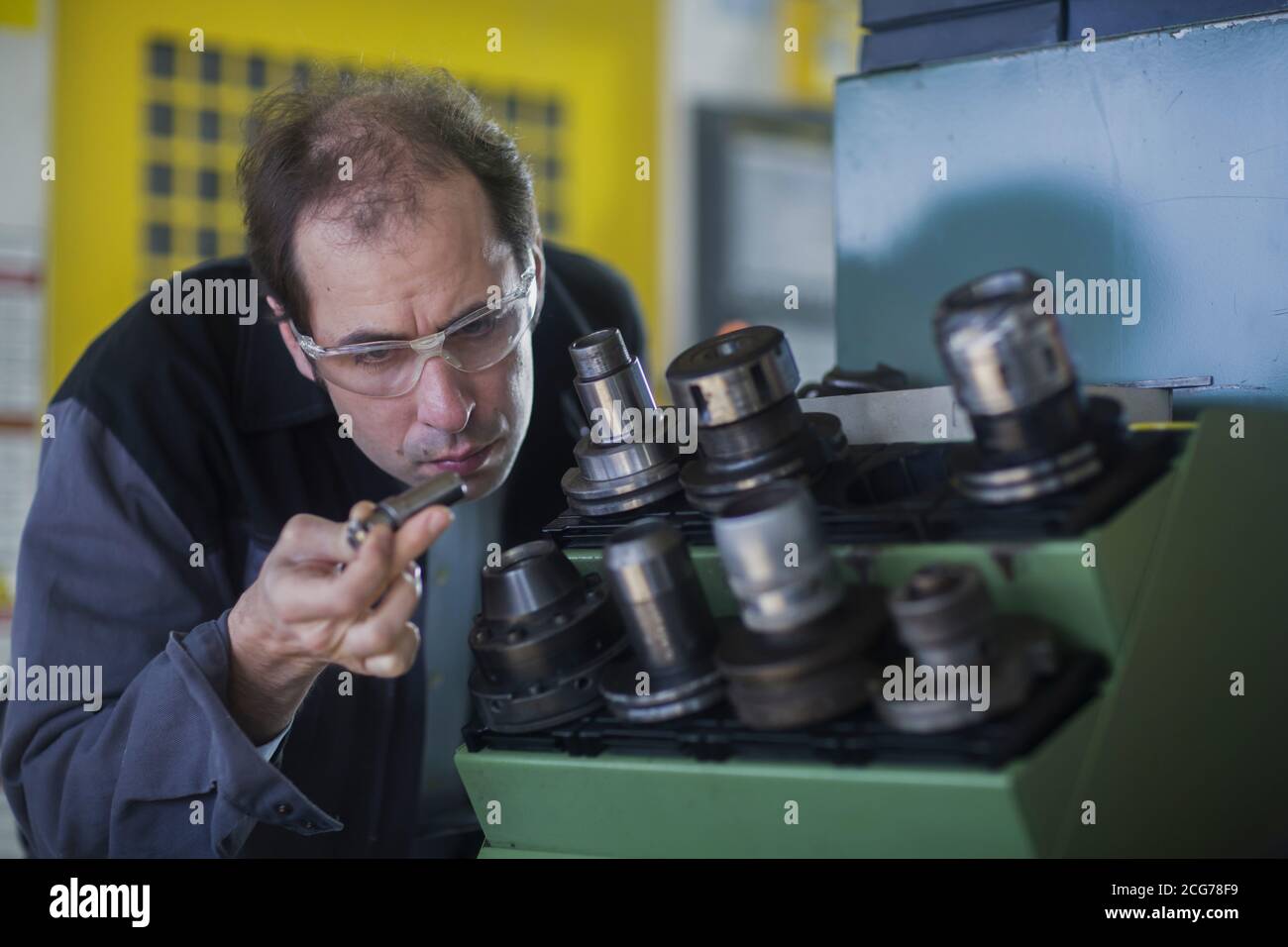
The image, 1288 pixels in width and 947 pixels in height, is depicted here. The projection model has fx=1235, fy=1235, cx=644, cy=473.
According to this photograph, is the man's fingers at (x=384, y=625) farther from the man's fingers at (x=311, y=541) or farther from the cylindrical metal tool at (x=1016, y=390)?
the cylindrical metal tool at (x=1016, y=390)

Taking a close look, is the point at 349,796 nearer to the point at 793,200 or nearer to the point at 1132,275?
the point at 1132,275

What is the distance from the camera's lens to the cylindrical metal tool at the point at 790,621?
66 centimetres

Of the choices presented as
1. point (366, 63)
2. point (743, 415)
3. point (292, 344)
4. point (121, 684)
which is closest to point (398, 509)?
point (743, 415)

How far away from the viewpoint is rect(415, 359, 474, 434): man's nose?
1.16m

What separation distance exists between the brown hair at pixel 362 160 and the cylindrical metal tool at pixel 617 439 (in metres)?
0.35

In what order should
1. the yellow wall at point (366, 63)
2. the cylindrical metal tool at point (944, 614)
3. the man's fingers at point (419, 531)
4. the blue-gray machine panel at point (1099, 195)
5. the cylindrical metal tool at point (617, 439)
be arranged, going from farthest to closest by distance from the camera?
the yellow wall at point (366, 63) → the blue-gray machine panel at point (1099, 195) → the cylindrical metal tool at point (617, 439) → the man's fingers at point (419, 531) → the cylindrical metal tool at point (944, 614)

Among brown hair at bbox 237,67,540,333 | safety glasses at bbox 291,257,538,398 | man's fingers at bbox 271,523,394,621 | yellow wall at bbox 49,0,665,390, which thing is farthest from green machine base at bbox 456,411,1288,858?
yellow wall at bbox 49,0,665,390

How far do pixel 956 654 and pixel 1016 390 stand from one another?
0.52 ft

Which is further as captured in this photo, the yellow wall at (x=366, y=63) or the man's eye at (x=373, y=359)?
the yellow wall at (x=366, y=63)

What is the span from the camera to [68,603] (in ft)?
3.84

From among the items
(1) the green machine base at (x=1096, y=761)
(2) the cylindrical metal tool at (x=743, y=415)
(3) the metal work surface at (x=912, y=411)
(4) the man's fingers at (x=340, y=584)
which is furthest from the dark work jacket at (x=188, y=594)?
(3) the metal work surface at (x=912, y=411)

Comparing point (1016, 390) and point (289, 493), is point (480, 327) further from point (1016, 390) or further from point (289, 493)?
point (1016, 390)

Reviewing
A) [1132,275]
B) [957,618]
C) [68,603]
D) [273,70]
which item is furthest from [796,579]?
[273,70]

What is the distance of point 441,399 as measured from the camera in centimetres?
116
